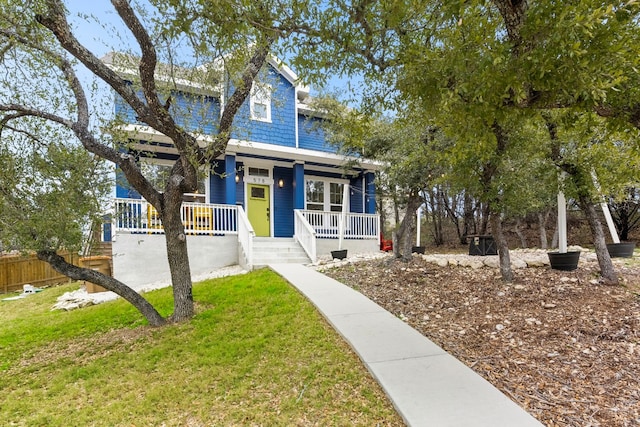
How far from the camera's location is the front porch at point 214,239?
8211 millimetres

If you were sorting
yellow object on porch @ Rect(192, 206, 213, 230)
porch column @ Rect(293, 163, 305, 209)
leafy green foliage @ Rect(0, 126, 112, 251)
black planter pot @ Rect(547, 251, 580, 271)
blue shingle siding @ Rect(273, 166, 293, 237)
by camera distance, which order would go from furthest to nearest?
blue shingle siding @ Rect(273, 166, 293, 237) → porch column @ Rect(293, 163, 305, 209) → yellow object on porch @ Rect(192, 206, 213, 230) → black planter pot @ Rect(547, 251, 580, 271) → leafy green foliage @ Rect(0, 126, 112, 251)

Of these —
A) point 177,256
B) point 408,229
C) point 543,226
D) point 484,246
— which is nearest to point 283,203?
point 408,229

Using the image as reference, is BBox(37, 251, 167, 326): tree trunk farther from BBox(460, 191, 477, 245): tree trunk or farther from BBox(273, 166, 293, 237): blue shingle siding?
BBox(460, 191, 477, 245): tree trunk

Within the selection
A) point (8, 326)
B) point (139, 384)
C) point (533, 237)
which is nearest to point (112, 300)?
point (8, 326)

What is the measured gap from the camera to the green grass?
278 cm

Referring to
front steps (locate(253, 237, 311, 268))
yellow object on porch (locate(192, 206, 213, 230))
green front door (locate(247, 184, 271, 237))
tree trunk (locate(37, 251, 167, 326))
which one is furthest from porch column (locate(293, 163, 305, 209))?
tree trunk (locate(37, 251, 167, 326))

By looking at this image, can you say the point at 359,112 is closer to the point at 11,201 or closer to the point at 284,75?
the point at 11,201

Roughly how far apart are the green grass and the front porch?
2.77 metres

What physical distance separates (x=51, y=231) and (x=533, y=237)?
1655 cm

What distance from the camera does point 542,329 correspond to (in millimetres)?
3887

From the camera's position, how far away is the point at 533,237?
590 inches

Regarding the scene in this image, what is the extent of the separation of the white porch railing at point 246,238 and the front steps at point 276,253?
0.19m

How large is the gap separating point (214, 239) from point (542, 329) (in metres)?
7.59

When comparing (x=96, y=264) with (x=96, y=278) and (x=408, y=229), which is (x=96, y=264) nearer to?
(x=96, y=278)
